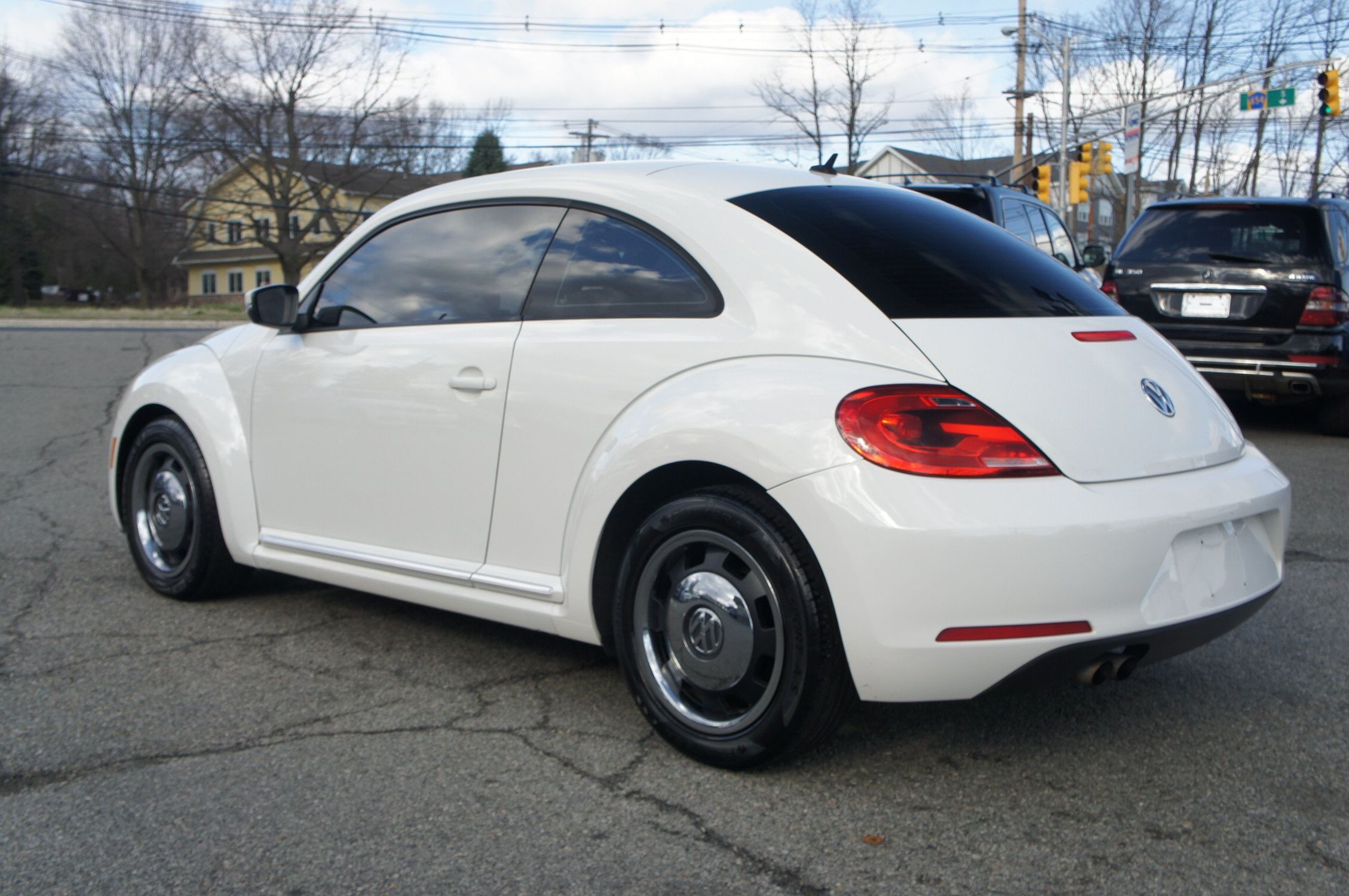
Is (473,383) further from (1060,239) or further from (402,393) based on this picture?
(1060,239)

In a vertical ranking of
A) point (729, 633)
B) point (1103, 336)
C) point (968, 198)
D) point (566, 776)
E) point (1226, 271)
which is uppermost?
point (968, 198)

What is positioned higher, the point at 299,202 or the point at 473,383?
the point at 299,202

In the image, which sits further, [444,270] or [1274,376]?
[1274,376]

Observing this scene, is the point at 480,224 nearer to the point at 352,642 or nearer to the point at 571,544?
the point at 571,544

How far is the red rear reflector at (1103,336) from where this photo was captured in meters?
3.14

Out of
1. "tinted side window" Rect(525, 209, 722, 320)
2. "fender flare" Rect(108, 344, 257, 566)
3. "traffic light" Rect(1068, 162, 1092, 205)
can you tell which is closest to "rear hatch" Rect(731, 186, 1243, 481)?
"tinted side window" Rect(525, 209, 722, 320)

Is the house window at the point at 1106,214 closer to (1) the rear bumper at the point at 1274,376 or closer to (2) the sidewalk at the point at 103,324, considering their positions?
(2) the sidewalk at the point at 103,324

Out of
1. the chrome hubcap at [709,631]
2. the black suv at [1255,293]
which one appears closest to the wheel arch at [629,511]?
the chrome hubcap at [709,631]

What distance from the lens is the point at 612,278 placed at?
11.5 ft

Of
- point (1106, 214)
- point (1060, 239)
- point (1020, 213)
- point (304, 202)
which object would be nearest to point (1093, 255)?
point (1060, 239)

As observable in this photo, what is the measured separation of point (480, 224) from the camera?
394cm

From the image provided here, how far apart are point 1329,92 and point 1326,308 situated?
18.0m

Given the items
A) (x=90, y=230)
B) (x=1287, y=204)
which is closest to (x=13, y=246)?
(x=90, y=230)

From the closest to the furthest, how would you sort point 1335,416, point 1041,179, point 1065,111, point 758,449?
point 758,449 < point 1335,416 < point 1041,179 < point 1065,111
